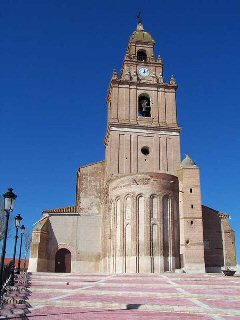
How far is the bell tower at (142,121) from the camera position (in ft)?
115

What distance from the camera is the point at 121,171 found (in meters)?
34.4

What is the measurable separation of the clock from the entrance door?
62.6 feet

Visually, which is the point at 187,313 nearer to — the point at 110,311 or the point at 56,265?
the point at 110,311

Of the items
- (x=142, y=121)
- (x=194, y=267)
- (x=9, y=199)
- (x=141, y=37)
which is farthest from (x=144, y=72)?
(x=9, y=199)

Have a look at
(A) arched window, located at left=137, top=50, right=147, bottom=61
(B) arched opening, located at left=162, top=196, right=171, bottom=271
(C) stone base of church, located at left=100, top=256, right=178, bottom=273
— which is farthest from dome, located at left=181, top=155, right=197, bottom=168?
(A) arched window, located at left=137, top=50, right=147, bottom=61

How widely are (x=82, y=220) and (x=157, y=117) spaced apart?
12.3 meters

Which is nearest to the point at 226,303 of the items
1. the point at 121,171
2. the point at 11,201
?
the point at 11,201

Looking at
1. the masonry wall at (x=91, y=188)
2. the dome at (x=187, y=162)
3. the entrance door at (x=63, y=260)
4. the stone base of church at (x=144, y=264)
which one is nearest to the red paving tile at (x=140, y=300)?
the stone base of church at (x=144, y=264)

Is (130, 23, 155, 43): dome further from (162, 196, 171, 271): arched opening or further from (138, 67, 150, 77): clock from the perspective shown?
(162, 196, 171, 271): arched opening

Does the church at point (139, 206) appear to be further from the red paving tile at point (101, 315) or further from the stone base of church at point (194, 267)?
the red paving tile at point (101, 315)

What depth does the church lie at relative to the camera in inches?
1147

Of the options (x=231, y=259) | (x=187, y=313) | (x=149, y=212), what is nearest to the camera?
(x=187, y=313)

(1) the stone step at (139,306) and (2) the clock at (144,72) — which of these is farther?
(2) the clock at (144,72)

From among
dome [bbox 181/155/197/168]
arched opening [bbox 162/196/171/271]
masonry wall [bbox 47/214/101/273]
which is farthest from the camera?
masonry wall [bbox 47/214/101/273]
